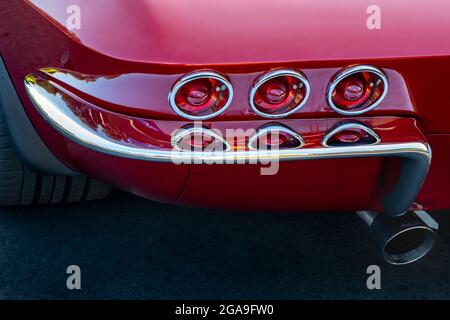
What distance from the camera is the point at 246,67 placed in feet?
5.95

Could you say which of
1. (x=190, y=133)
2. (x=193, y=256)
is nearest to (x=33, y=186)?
(x=193, y=256)

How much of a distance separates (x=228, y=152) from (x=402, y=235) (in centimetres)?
85

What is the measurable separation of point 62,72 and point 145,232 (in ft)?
4.24

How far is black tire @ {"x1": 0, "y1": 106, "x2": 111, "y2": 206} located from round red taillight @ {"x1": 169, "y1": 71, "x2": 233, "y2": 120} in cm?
107

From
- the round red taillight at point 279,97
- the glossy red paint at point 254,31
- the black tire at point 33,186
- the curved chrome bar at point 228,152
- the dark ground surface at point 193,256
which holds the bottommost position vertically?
the dark ground surface at point 193,256

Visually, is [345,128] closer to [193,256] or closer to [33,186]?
[193,256]

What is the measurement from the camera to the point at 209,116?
183 cm

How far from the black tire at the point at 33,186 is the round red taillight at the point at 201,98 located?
42.3 inches

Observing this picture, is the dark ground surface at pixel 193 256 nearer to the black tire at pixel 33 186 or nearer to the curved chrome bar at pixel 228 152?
the black tire at pixel 33 186

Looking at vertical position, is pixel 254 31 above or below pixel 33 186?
above

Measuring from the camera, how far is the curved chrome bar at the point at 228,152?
6.05ft

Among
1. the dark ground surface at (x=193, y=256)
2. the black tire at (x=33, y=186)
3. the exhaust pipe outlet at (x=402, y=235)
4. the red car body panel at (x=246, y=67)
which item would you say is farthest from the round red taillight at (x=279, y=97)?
the black tire at (x=33, y=186)

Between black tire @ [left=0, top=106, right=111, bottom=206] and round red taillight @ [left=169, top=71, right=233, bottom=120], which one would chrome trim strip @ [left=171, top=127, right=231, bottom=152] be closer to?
round red taillight @ [left=169, top=71, right=233, bottom=120]
